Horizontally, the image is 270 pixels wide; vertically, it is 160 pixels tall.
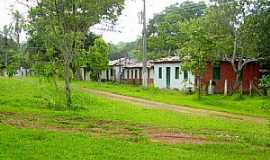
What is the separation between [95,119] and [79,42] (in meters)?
6.22

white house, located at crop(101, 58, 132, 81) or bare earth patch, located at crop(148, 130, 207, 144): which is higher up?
white house, located at crop(101, 58, 132, 81)

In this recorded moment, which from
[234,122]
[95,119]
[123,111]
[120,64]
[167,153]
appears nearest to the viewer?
[167,153]

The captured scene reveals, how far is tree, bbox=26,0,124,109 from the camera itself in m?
22.6

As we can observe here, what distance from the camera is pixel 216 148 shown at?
43.5 feet

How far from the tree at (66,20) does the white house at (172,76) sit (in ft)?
63.5

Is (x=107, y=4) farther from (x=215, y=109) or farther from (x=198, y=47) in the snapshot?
(x=198, y=47)

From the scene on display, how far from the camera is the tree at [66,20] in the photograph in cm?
2258

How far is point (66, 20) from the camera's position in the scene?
76.2 ft

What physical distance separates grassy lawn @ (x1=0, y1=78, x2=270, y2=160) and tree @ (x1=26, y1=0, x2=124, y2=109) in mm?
3014

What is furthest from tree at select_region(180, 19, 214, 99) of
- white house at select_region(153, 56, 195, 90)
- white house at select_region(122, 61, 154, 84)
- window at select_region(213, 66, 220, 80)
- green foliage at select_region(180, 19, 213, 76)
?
white house at select_region(122, 61, 154, 84)

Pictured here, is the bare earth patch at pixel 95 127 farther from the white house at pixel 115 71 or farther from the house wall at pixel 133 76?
→ the white house at pixel 115 71

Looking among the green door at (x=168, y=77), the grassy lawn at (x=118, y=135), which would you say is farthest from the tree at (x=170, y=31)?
the grassy lawn at (x=118, y=135)

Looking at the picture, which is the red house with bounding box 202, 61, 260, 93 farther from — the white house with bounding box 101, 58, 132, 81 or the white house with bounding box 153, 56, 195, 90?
the white house with bounding box 101, 58, 132, 81

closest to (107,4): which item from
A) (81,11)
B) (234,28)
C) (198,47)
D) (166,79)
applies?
(81,11)
